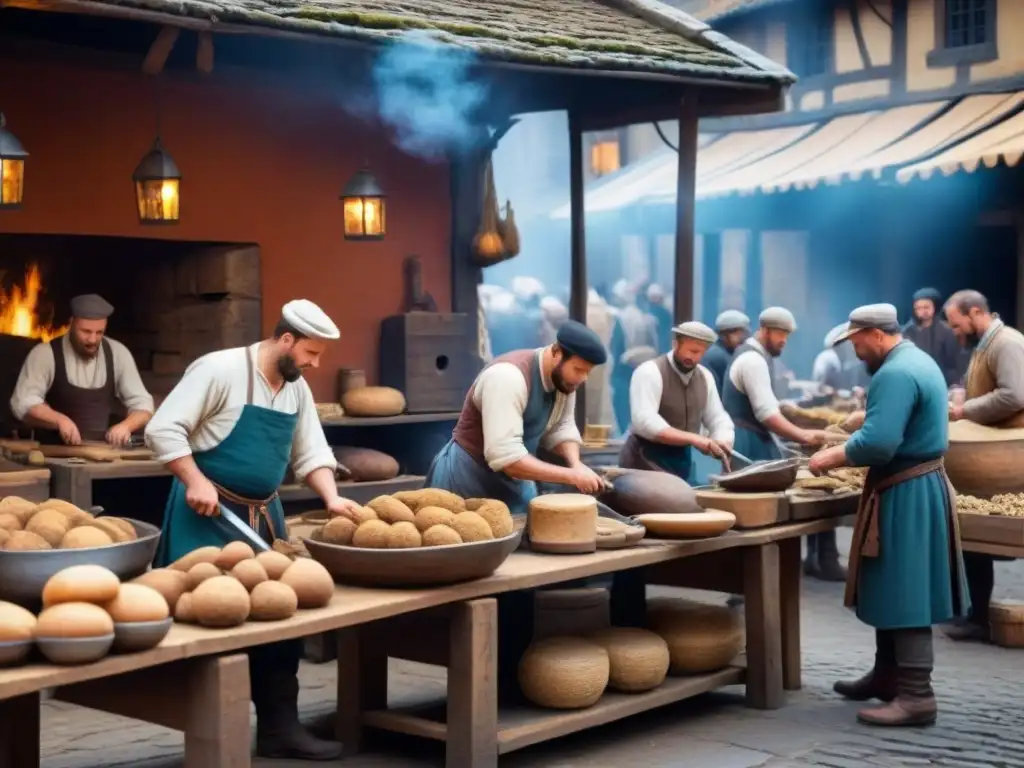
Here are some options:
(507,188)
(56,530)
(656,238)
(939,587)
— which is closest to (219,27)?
(56,530)

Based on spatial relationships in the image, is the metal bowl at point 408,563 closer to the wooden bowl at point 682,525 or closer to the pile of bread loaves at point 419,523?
the pile of bread loaves at point 419,523

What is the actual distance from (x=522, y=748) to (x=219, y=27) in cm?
379

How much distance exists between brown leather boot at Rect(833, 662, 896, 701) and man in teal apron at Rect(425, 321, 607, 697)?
1.69 meters

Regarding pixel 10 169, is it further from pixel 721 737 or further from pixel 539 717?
pixel 721 737

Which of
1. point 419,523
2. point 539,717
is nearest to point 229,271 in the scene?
point 539,717

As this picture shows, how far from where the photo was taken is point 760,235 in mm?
20453

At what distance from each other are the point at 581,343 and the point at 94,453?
9.97 feet

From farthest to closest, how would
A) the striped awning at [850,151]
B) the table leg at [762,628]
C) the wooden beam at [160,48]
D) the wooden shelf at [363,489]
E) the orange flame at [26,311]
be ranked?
1. the striped awning at [850,151]
2. the orange flame at [26,311]
3. the wooden shelf at [363,489]
4. the wooden beam at [160,48]
5. the table leg at [762,628]

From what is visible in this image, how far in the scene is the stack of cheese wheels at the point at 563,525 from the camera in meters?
6.17

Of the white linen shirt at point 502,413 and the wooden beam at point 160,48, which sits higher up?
the wooden beam at point 160,48

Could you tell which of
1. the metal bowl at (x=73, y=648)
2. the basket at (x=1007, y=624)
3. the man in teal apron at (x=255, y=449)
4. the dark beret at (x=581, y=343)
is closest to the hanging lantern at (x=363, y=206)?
the dark beret at (x=581, y=343)

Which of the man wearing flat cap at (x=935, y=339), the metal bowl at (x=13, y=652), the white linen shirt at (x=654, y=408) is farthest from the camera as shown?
the man wearing flat cap at (x=935, y=339)

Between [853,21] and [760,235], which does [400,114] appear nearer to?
[853,21]

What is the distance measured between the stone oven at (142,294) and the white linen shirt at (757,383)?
3.04m
